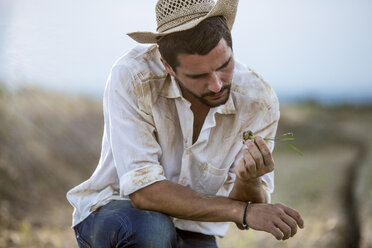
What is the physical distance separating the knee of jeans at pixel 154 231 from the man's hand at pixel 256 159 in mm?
436

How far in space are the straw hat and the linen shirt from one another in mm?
191

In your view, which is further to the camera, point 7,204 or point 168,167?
point 7,204

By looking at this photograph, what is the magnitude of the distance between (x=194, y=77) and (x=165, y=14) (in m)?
0.34

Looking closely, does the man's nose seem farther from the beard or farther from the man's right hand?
the man's right hand

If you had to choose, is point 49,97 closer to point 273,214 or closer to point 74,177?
point 74,177

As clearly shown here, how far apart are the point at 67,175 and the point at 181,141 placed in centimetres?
364

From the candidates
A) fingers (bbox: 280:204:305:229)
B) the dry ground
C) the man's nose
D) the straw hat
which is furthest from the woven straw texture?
the dry ground

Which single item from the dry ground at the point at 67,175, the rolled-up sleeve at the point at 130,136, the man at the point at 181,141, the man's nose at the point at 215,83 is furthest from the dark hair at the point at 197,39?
the dry ground at the point at 67,175

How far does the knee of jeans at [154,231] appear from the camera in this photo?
2.02 meters

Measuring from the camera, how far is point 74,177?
5711 millimetres

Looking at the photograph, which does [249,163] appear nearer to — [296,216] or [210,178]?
A: [296,216]

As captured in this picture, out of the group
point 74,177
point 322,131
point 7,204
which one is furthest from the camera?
point 322,131

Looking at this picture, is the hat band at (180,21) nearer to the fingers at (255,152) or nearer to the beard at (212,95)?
the beard at (212,95)

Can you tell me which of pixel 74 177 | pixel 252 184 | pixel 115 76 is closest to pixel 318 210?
pixel 74 177
